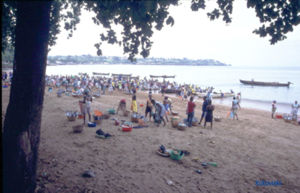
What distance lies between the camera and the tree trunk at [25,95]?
3.03 meters

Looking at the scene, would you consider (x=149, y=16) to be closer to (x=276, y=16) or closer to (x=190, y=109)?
(x=276, y=16)

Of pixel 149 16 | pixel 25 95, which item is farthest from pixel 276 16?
pixel 25 95

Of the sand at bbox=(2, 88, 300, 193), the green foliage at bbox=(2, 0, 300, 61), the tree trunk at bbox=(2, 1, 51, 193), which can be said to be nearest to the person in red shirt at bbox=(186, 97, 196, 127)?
the sand at bbox=(2, 88, 300, 193)

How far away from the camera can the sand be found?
467 cm

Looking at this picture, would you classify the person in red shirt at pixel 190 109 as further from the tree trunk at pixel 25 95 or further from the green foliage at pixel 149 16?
the tree trunk at pixel 25 95

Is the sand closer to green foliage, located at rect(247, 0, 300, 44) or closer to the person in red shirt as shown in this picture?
the person in red shirt

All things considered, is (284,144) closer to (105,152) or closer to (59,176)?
(105,152)

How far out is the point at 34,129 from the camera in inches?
129

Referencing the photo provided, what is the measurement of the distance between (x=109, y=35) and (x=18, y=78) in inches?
121

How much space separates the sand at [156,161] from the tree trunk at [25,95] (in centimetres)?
97

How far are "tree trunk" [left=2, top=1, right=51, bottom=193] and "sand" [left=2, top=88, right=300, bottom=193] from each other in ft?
3.19

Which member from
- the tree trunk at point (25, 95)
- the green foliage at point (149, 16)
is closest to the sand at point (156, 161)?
the tree trunk at point (25, 95)

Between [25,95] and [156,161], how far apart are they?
4005 millimetres

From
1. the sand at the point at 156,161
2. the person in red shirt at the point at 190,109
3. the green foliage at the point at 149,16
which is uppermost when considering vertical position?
the green foliage at the point at 149,16
